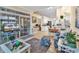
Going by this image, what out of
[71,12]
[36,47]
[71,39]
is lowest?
[36,47]

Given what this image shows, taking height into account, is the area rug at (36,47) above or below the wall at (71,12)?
below

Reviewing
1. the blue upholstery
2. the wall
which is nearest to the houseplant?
the wall

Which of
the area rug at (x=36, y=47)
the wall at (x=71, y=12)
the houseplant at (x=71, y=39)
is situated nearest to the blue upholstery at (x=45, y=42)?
the area rug at (x=36, y=47)

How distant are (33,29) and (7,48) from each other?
0.56 metres

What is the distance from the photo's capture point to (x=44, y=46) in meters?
2.93

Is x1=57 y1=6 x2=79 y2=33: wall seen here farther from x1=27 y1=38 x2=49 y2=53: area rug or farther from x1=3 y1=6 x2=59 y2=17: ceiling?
x1=27 y1=38 x2=49 y2=53: area rug

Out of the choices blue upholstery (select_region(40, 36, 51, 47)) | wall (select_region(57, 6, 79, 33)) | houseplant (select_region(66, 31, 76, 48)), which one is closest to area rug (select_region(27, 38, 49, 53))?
blue upholstery (select_region(40, 36, 51, 47))

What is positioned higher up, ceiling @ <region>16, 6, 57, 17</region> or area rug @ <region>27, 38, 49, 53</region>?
ceiling @ <region>16, 6, 57, 17</region>

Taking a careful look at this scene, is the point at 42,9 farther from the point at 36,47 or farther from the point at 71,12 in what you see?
the point at 36,47

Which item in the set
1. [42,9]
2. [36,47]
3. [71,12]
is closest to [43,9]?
[42,9]

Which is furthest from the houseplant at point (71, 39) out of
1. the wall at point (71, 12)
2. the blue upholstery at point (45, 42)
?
the blue upholstery at point (45, 42)

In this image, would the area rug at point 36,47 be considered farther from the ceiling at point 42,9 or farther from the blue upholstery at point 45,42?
the ceiling at point 42,9
